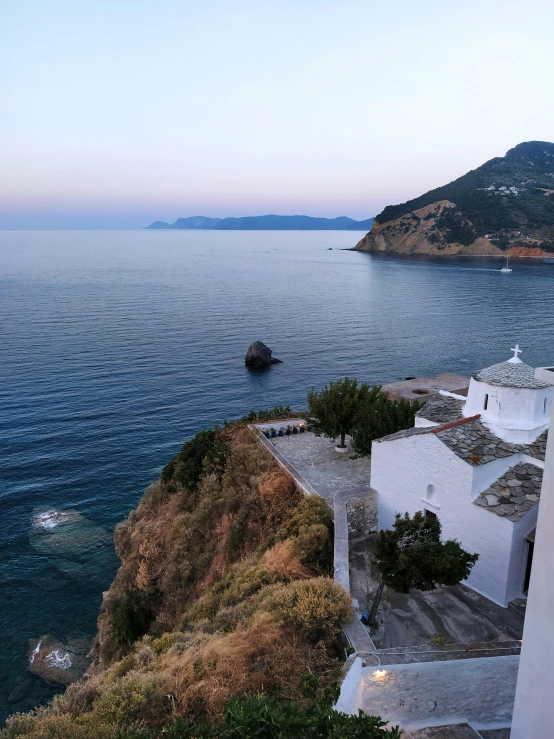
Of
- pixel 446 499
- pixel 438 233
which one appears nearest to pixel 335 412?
pixel 446 499

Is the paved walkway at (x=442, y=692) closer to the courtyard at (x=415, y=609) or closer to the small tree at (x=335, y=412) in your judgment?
the courtyard at (x=415, y=609)

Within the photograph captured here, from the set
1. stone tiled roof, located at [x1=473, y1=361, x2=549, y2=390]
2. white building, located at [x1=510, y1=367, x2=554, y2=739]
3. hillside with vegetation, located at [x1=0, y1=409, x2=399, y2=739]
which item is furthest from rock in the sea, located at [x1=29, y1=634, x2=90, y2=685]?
stone tiled roof, located at [x1=473, y1=361, x2=549, y2=390]

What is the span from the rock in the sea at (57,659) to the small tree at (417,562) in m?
15.0

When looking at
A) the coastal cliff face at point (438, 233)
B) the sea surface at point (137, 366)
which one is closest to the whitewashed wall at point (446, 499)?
the sea surface at point (137, 366)

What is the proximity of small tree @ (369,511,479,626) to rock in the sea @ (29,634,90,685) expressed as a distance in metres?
15.0

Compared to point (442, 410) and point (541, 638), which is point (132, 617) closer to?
point (442, 410)

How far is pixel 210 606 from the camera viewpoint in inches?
656

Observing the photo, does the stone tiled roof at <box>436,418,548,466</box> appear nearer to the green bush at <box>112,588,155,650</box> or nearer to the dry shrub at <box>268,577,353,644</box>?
the dry shrub at <box>268,577,353,644</box>

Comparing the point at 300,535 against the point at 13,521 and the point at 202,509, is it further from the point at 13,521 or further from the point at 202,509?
the point at 13,521

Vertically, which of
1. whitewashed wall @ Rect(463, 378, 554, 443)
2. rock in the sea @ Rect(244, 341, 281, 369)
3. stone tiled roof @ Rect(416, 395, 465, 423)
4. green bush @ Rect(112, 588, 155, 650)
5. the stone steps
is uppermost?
whitewashed wall @ Rect(463, 378, 554, 443)

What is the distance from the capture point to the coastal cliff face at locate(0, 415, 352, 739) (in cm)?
996

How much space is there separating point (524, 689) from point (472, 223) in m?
186

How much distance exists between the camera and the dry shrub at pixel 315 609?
11.7 m

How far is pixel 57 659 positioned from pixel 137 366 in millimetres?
36528
